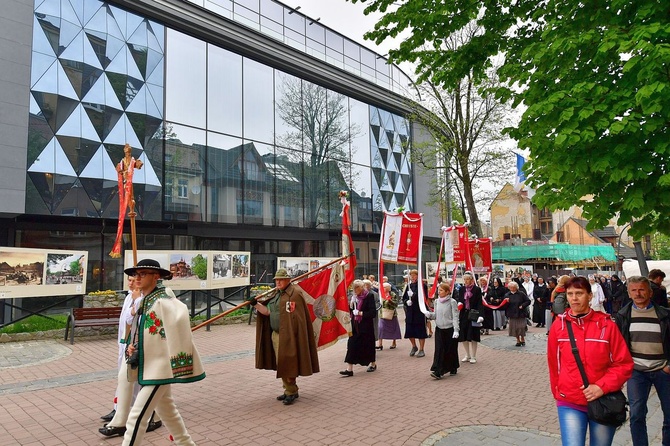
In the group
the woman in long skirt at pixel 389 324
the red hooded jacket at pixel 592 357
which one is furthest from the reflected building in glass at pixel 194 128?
the red hooded jacket at pixel 592 357

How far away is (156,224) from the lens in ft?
67.3

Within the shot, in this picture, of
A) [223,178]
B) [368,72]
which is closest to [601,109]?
[223,178]

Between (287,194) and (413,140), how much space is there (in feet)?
45.7

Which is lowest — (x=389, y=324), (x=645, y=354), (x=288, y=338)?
(x=389, y=324)

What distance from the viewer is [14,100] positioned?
53.6 feet

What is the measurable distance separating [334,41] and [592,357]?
27.8 meters

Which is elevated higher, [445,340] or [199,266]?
[199,266]

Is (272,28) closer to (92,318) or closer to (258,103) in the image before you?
(258,103)

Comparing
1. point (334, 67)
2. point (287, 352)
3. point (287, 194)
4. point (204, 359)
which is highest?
point (334, 67)

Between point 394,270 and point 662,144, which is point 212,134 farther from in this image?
point 662,144

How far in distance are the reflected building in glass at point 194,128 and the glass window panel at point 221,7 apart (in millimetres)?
64

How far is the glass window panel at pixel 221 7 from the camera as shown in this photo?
73.8ft

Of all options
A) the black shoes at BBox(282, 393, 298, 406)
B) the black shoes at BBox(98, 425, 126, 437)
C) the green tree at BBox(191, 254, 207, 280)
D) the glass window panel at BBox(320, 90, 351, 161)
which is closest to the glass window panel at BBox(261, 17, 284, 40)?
the glass window panel at BBox(320, 90, 351, 161)

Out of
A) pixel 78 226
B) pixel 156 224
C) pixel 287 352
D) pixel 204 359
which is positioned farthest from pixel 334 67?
pixel 287 352
